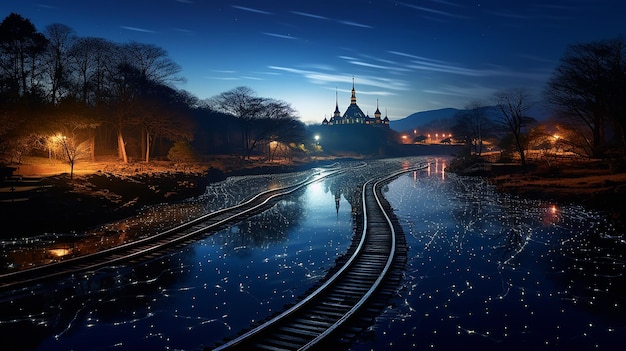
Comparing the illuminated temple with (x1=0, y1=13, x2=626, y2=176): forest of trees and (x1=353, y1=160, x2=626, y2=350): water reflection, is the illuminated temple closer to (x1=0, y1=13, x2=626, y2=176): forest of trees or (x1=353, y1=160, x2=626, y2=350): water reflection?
(x1=0, y1=13, x2=626, y2=176): forest of trees

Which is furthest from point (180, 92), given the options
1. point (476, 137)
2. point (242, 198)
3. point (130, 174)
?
point (476, 137)

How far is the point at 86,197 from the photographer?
73.0 feet

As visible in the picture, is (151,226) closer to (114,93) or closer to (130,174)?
(130,174)

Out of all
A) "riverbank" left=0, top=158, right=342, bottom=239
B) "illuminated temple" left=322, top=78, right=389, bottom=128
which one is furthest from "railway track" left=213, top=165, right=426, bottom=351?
"illuminated temple" left=322, top=78, right=389, bottom=128

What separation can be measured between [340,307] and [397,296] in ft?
5.53

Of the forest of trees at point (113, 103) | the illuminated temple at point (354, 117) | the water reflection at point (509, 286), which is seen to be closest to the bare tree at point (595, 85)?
the forest of trees at point (113, 103)

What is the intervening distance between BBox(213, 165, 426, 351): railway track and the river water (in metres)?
0.44

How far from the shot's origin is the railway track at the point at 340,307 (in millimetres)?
7434

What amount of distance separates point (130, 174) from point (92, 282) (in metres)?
21.4

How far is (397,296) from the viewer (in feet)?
32.8

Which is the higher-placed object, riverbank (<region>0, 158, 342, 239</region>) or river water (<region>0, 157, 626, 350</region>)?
riverbank (<region>0, 158, 342, 239</region>)

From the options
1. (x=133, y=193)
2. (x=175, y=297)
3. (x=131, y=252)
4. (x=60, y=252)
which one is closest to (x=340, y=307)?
(x=175, y=297)

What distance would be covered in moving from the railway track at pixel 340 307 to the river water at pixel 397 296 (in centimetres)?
44

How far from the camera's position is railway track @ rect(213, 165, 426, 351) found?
24.4 feet
